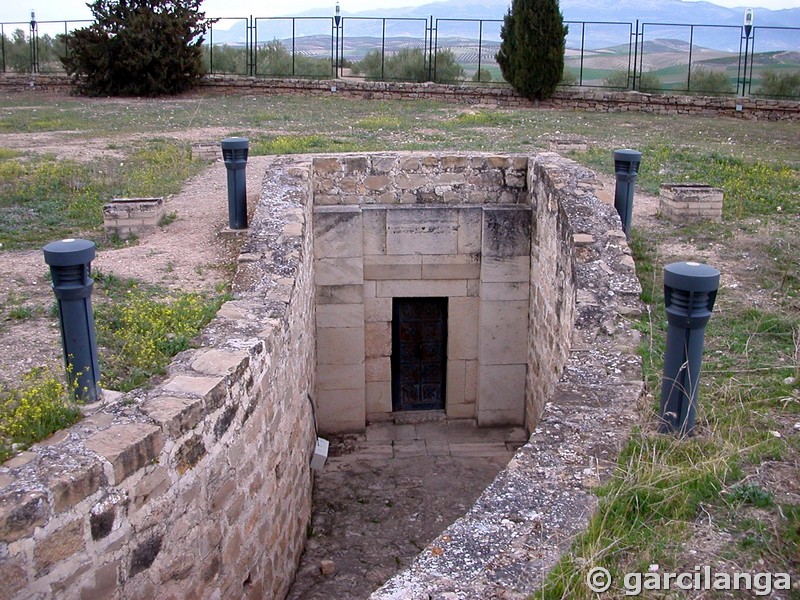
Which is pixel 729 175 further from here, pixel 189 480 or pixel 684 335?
pixel 189 480

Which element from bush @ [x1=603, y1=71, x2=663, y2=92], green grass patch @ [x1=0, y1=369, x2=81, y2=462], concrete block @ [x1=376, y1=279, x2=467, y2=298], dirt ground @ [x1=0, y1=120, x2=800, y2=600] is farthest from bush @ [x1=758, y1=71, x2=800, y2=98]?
green grass patch @ [x1=0, y1=369, x2=81, y2=462]

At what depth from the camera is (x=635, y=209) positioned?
10.4 m

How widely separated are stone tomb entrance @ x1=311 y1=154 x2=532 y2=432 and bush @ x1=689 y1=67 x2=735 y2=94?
18.2m

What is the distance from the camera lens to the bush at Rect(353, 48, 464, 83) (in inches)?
1058

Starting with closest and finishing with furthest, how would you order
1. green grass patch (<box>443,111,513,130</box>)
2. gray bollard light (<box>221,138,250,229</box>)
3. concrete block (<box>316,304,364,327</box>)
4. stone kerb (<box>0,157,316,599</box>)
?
stone kerb (<box>0,157,316,599</box>) < gray bollard light (<box>221,138,250,229</box>) < concrete block (<box>316,304,364,327</box>) < green grass patch (<box>443,111,513,130</box>)

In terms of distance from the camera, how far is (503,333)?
32.1ft

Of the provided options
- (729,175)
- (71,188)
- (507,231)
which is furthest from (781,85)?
(71,188)

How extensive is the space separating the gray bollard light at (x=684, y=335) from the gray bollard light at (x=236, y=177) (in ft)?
17.6

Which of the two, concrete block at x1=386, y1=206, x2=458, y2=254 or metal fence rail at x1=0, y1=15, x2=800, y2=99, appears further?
metal fence rail at x1=0, y1=15, x2=800, y2=99

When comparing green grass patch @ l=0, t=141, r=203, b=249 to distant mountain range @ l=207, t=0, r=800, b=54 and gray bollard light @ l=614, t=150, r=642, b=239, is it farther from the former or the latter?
distant mountain range @ l=207, t=0, r=800, b=54

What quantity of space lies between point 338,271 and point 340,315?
21.4 inches

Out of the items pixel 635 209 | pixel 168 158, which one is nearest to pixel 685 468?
pixel 635 209

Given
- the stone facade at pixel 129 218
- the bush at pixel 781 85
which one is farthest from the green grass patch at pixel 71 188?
the bush at pixel 781 85

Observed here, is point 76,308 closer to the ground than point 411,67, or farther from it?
closer to the ground
